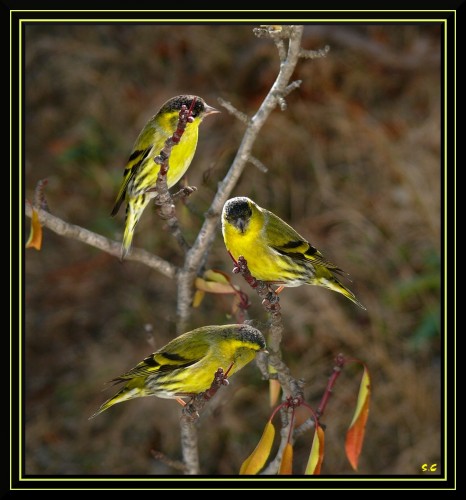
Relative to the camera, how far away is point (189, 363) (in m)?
1.15

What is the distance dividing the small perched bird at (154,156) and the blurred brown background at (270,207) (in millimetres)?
1000

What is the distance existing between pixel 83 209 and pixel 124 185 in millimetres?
1592

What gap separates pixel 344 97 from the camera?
3.07 meters

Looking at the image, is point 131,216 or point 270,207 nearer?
point 131,216

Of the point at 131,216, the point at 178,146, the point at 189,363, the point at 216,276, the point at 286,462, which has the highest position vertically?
the point at 178,146

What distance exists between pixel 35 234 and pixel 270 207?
1066mm

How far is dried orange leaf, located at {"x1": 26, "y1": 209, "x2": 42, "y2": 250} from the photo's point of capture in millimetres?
1148

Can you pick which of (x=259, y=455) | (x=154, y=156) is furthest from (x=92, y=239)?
(x=259, y=455)

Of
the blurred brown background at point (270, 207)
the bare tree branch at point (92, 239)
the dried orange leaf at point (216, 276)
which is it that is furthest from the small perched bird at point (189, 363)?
the blurred brown background at point (270, 207)

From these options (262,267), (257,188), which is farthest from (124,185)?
(257,188)

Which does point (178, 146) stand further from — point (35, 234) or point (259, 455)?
point (259, 455)

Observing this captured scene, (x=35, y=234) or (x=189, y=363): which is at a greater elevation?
(x=35, y=234)

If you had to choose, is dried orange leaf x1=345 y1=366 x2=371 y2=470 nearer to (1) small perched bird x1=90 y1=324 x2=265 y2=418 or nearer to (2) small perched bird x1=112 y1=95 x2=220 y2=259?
(1) small perched bird x1=90 y1=324 x2=265 y2=418
